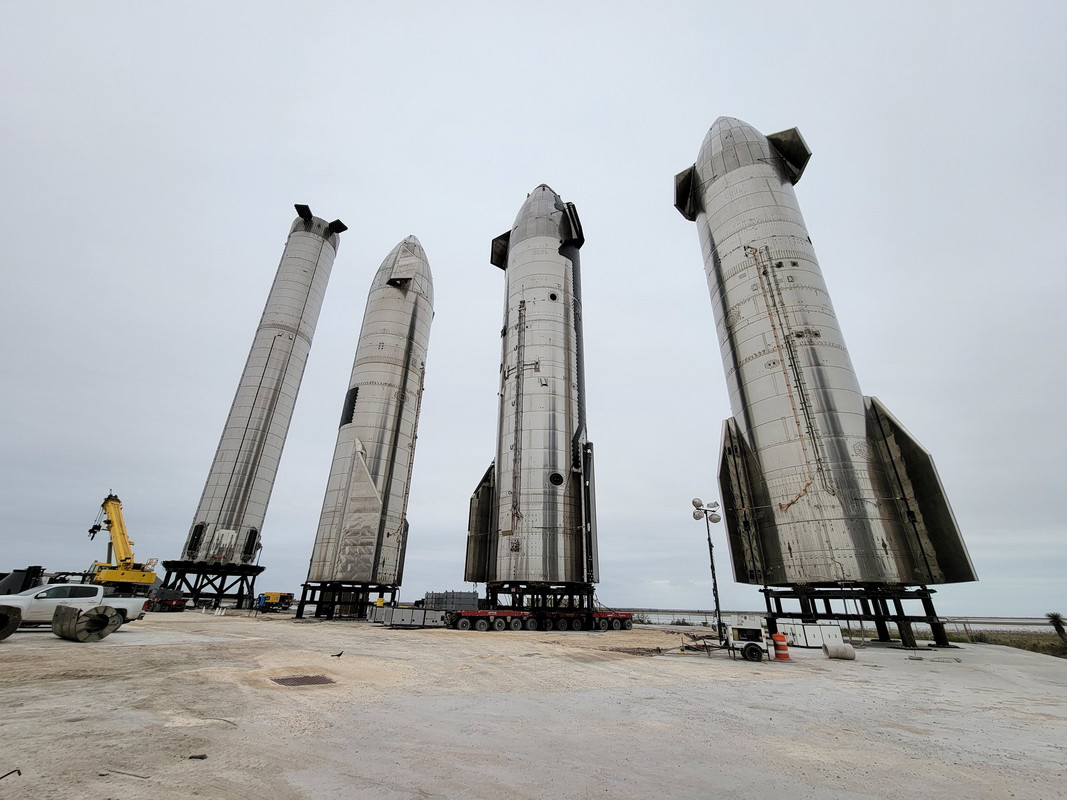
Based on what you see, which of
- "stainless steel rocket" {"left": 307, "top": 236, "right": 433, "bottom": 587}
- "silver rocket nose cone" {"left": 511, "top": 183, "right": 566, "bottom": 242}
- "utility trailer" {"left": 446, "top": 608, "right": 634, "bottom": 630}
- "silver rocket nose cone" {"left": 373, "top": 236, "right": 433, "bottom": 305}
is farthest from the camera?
"silver rocket nose cone" {"left": 373, "top": 236, "right": 433, "bottom": 305}

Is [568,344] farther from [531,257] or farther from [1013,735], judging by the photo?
[1013,735]

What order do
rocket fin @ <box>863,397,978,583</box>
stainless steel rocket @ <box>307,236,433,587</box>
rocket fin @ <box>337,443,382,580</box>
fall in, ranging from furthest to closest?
stainless steel rocket @ <box>307,236,433,587</box> < rocket fin @ <box>337,443,382,580</box> < rocket fin @ <box>863,397,978,583</box>

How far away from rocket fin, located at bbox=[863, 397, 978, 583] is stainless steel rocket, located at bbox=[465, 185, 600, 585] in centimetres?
1639

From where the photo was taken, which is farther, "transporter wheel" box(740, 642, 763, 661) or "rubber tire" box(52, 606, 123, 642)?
"transporter wheel" box(740, 642, 763, 661)

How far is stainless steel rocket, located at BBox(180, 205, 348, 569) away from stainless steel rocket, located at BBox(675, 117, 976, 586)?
134 feet

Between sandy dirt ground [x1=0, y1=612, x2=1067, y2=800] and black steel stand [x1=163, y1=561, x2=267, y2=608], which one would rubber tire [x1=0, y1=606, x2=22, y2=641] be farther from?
black steel stand [x1=163, y1=561, x2=267, y2=608]

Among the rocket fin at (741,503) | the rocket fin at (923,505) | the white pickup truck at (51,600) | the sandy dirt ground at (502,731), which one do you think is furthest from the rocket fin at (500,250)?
the sandy dirt ground at (502,731)

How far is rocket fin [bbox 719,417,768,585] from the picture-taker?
22562 millimetres

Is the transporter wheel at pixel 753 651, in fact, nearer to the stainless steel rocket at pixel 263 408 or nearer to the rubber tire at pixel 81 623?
the rubber tire at pixel 81 623

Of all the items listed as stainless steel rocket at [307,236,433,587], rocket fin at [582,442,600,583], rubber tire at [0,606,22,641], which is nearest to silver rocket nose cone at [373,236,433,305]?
stainless steel rocket at [307,236,433,587]

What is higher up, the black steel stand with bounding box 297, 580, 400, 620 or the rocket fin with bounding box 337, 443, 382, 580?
the rocket fin with bounding box 337, 443, 382, 580

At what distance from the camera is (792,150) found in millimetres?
29469

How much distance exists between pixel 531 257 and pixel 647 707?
35.2 metres

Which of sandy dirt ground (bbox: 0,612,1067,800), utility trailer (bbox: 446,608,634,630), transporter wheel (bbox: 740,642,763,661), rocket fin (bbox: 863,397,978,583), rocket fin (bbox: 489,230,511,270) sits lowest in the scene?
sandy dirt ground (bbox: 0,612,1067,800)
